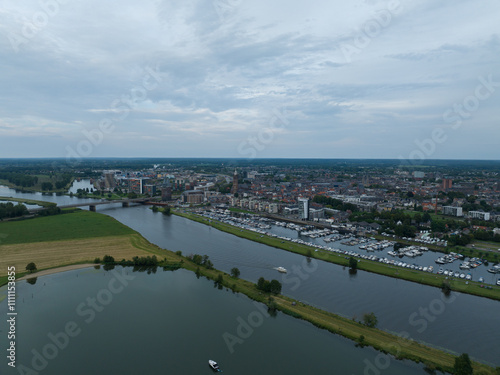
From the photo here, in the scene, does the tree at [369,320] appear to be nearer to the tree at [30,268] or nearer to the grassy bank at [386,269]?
the grassy bank at [386,269]

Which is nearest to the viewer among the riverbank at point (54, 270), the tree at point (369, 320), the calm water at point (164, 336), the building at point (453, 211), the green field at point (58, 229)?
the calm water at point (164, 336)

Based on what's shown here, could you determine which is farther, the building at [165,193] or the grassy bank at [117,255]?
the building at [165,193]

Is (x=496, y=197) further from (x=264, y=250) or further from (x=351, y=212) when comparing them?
(x=264, y=250)

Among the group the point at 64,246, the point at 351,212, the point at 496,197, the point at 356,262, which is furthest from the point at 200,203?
the point at 496,197

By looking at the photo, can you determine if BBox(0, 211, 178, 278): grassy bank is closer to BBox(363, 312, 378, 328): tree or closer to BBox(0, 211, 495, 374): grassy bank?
BBox(0, 211, 495, 374): grassy bank

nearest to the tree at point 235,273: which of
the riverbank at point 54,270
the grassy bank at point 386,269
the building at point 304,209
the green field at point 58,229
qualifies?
the grassy bank at point 386,269

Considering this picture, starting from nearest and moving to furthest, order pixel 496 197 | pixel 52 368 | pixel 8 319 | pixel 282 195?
pixel 52 368
pixel 8 319
pixel 496 197
pixel 282 195
